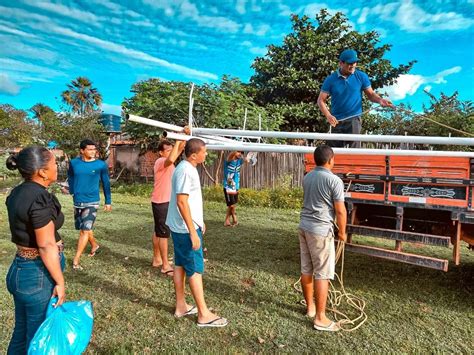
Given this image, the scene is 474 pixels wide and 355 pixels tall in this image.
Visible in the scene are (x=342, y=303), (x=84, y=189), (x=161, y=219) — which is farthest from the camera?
(x=84, y=189)

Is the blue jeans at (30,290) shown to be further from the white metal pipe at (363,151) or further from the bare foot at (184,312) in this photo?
the white metal pipe at (363,151)

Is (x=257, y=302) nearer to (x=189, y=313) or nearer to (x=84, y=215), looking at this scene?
(x=189, y=313)

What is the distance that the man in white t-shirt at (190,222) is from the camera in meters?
3.33

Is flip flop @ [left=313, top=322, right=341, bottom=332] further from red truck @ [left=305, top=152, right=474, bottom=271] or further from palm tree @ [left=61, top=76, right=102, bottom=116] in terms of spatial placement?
palm tree @ [left=61, top=76, right=102, bottom=116]

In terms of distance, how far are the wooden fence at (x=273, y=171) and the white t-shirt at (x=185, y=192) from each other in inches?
367

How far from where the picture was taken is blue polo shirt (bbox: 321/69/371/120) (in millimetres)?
4781

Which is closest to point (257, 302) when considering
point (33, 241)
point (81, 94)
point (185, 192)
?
point (185, 192)

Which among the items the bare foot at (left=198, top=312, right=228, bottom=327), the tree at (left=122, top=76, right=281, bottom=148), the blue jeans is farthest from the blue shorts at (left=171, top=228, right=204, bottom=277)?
the tree at (left=122, top=76, right=281, bottom=148)

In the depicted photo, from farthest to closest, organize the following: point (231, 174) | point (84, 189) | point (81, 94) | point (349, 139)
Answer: point (81, 94) < point (231, 174) < point (84, 189) < point (349, 139)

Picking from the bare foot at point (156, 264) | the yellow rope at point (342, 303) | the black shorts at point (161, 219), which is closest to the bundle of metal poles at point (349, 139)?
the yellow rope at point (342, 303)

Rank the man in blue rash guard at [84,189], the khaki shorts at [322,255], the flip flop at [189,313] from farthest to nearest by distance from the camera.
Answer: the man in blue rash guard at [84,189] → the flip flop at [189,313] → the khaki shorts at [322,255]

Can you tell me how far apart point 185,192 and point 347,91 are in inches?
107

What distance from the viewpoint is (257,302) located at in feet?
13.1

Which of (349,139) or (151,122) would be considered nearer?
(151,122)
